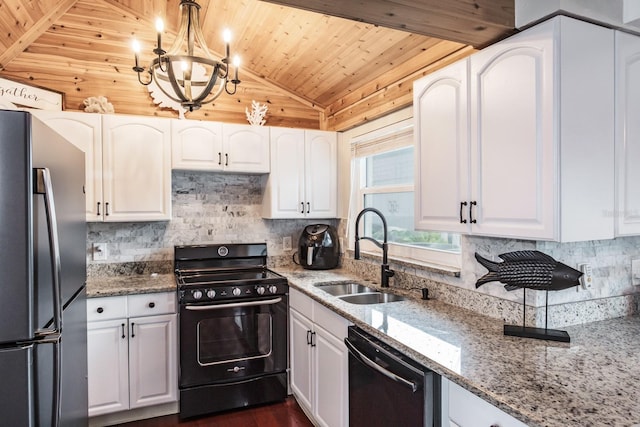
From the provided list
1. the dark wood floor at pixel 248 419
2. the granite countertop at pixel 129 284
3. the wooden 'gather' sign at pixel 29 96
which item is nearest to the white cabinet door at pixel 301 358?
the dark wood floor at pixel 248 419

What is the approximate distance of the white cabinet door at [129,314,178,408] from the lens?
2709mm

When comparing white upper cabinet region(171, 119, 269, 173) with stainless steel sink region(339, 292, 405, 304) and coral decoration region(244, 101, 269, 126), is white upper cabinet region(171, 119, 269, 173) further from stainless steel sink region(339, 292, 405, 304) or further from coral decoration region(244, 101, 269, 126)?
stainless steel sink region(339, 292, 405, 304)

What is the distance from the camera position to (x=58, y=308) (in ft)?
3.98

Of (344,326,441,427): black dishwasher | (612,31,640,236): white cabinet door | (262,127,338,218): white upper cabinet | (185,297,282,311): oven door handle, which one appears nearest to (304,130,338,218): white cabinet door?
(262,127,338,218): white upper cabinet

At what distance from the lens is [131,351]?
270 centimetres

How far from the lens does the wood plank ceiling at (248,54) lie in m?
2.55

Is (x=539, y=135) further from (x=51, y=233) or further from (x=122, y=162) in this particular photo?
(x=122, y=162)

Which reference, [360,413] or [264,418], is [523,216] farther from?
[264,418]

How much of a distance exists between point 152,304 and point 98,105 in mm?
1521

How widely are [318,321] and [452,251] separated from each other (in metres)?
0.90

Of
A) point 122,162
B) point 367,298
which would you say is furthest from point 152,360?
point 367,298

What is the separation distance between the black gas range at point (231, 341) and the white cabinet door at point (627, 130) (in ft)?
6.76

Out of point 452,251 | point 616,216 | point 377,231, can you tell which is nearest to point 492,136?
point 616,216

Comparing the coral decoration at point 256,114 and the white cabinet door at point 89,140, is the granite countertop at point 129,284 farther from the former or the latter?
the coral decoration at point 256,114
